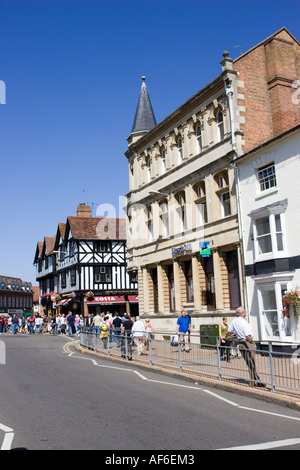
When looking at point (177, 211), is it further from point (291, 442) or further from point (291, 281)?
point (291, 442)

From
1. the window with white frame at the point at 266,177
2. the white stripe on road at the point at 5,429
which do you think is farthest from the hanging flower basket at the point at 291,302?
the white stripe on road at the point at 5,429

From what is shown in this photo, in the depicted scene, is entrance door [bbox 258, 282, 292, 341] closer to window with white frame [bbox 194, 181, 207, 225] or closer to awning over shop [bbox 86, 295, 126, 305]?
window with white frame [bbox 194, 181, 207, 225]

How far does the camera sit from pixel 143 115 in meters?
31.2

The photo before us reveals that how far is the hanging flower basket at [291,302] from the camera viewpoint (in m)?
16.3

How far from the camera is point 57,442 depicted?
6199 millimetres

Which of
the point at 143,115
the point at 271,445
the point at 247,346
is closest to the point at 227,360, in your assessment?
the point at 247,346

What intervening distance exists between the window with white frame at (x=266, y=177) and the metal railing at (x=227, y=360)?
771cm

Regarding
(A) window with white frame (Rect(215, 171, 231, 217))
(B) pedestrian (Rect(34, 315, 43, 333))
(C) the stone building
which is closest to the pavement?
(C) the stone building

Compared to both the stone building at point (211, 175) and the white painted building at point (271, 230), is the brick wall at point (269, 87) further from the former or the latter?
the white painted building at point (271, 230)

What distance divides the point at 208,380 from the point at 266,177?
989cm

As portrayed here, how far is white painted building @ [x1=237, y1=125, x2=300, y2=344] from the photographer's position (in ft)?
55.8

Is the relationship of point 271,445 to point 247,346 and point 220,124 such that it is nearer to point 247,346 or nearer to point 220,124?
point 247,346

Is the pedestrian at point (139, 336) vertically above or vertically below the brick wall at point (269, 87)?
below

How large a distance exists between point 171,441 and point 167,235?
2069 cm
